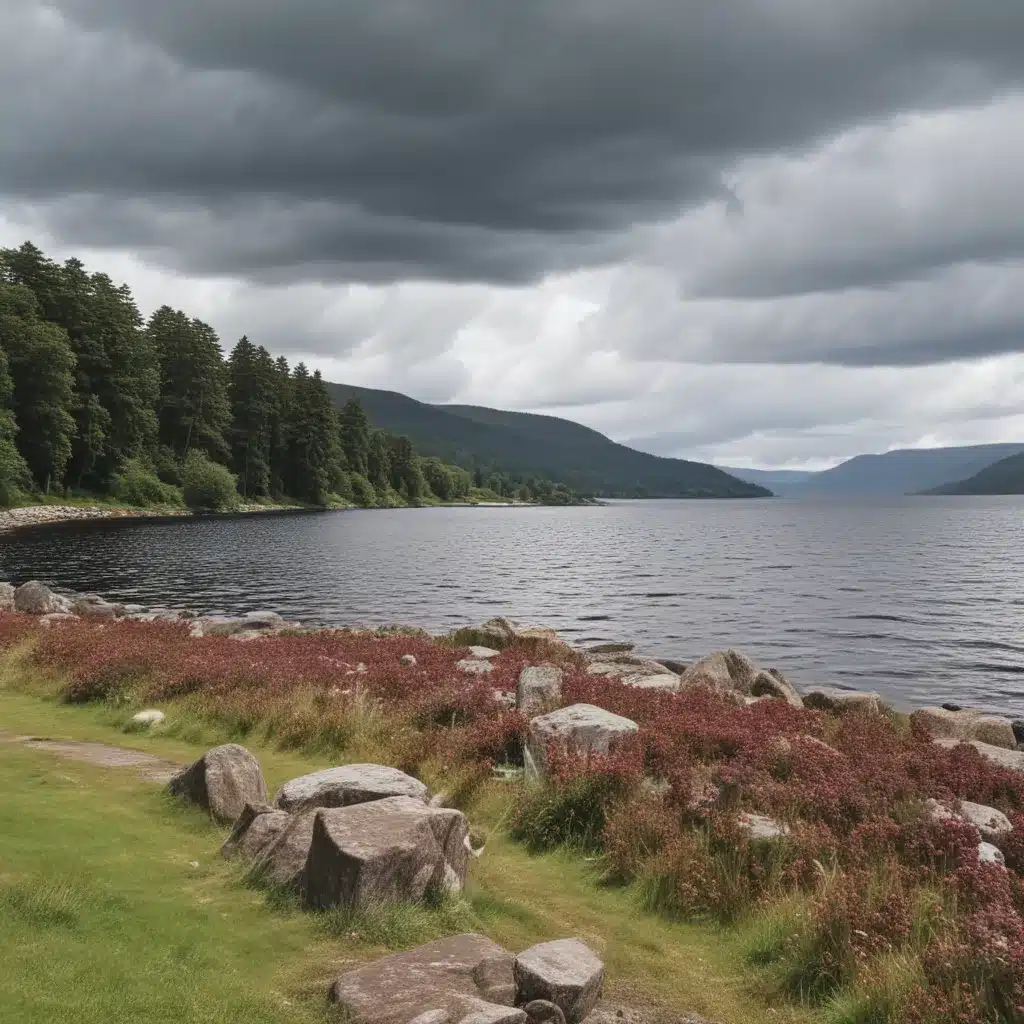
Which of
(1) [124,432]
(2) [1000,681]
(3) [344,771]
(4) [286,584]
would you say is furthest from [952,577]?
(1) [124,432]

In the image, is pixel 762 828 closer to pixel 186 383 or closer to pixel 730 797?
pixel 730 797

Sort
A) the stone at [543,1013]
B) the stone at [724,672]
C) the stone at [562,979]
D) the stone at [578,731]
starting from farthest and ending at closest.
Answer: the stone at [724,672]
the stone at [578,731]
the stone at [562,979]
the stone at [543,1013]

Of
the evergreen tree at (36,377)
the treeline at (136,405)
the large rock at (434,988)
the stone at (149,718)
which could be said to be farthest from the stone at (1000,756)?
the evergreen tree at (36,377)

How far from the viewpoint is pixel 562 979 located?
6426 millimetres

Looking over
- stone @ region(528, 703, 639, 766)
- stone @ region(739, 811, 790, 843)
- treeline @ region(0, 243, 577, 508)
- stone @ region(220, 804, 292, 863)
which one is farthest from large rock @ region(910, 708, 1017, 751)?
treeline @ region(0, 243, 577, 508)

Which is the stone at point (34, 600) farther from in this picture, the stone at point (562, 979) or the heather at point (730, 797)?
the stone at point (562, 979)

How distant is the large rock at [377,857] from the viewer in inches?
306

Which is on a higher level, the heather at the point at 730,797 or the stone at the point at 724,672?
the heather at the point at 730,797

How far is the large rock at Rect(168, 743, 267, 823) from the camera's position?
34.3 feet

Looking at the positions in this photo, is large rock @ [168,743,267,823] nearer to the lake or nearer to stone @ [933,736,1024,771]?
stone @ [933,736,1024,771]

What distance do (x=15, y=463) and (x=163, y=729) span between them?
7391cm

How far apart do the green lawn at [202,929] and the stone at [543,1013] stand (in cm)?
118

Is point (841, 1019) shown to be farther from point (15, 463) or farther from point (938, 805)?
point (15, 463)

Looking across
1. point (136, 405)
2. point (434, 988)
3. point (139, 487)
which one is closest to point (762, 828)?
point (434, 988)
